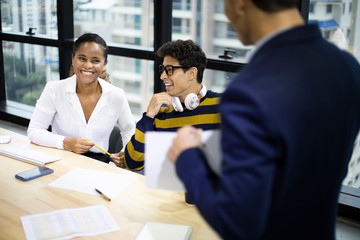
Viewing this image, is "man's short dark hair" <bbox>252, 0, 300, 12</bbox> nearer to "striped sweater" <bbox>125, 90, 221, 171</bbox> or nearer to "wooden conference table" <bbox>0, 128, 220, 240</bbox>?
"wooden conference table" <bbox>0, 128, 220, 240</bbox>

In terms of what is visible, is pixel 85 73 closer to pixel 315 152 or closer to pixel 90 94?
pixel 90 94

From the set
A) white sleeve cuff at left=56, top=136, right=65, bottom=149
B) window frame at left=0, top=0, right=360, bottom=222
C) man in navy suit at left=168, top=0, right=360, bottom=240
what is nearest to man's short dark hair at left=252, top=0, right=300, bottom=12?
man in navy suit at left=168, top=0, right=360, bottom=240

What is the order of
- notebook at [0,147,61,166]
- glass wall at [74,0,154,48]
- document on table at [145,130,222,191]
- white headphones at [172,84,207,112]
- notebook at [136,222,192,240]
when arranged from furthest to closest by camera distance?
1. glass wall at [74,0,154,48]
2. white headphones at [172,84,207,112]
3. notebook at [0,147,61,166]
4. notebook at [136,222,192,240]
5. document on table at [145,130,222,191]

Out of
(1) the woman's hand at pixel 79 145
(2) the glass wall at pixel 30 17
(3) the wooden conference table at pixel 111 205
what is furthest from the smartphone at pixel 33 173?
(2) the glass wall at pixel 30 17

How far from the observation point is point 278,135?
0.80 meters

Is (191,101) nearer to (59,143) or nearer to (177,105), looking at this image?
(177,105)

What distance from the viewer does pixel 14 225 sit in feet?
4.88

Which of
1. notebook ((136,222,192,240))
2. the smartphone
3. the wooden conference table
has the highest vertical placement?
the smartphone

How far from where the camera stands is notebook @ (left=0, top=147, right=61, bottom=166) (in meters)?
2.11

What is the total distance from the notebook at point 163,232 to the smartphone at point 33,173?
2.37 feet

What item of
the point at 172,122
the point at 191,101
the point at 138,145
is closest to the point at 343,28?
the point at 191,101

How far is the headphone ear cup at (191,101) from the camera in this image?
2256mm

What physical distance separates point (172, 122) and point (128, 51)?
68.0 inches

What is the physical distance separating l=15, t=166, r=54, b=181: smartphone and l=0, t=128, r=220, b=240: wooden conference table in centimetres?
2
